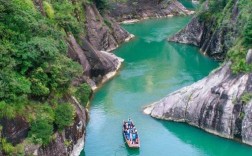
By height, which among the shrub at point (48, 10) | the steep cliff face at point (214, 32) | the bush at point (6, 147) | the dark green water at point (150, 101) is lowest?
the dark green water at point (150, 101)

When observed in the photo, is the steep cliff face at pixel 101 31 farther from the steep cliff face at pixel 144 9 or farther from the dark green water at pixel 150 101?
the steep cliff face at pixel 144 9

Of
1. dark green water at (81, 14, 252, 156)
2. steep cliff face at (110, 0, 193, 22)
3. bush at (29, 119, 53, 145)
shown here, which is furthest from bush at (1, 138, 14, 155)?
steep cliff face at (110, 0, 193, 22)

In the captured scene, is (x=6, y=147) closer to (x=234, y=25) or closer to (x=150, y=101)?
(x=150, y=101)

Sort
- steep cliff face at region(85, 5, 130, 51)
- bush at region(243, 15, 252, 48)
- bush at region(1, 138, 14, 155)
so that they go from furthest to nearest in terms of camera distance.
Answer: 1. steep cliff face at region(85, 5, 130, 51)
2. bush at region(243, 15, 252, 48)
3. bush at region(1, 138, 14, 155)

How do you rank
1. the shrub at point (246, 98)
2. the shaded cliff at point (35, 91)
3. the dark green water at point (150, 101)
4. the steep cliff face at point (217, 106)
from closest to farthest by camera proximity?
1. the shaded cliff at point (35, 91)
2. the shrub at point (246, 98)
3. the steep cliff face at point (217, 106)
4. the dark green water at point (150, 101)

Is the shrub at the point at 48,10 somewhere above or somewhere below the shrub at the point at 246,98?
above

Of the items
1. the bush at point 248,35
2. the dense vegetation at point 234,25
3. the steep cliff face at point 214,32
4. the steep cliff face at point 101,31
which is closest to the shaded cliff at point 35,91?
the dense vegetation at point 234,25

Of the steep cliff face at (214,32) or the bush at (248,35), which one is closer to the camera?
the bush at (248,35)

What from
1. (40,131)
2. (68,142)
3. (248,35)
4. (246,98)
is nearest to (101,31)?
(248,35)

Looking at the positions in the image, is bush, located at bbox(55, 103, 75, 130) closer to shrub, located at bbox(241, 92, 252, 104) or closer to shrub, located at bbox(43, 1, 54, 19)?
shrub, located at bbox(241, 92, 252, 104)
